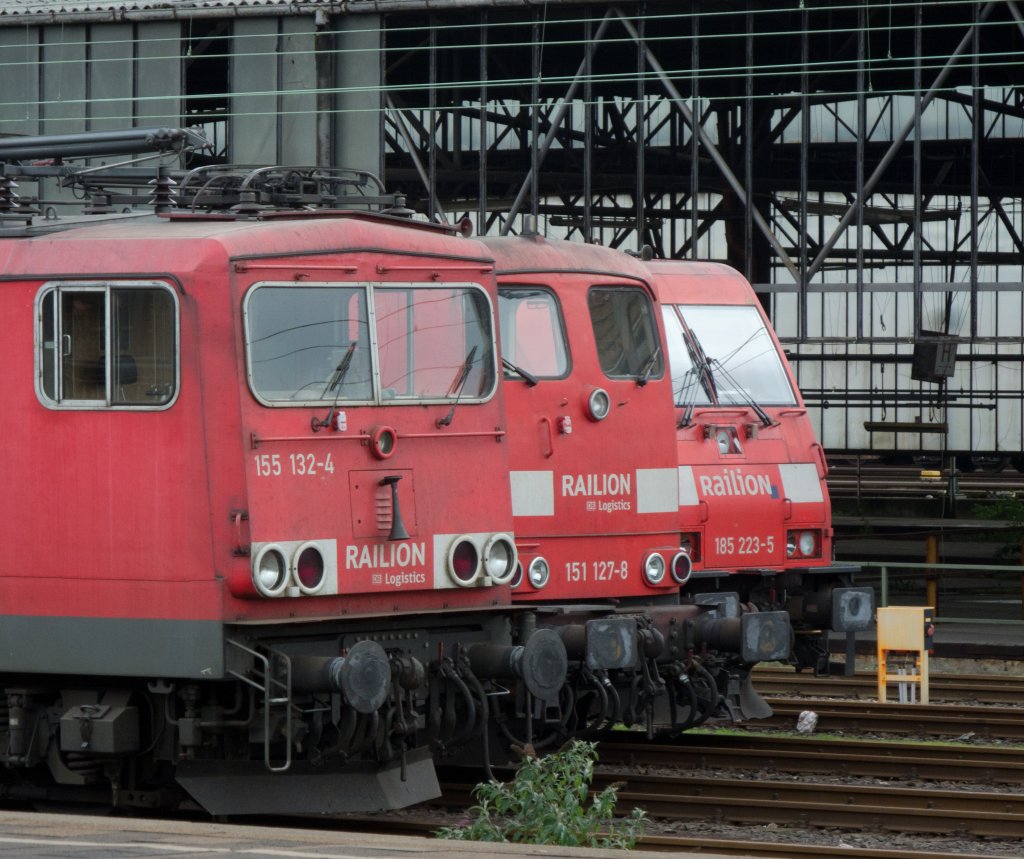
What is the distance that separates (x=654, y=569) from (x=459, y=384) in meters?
2.47

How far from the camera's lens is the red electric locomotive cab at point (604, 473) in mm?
11039

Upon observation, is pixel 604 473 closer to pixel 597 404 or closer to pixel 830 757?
pixel 597 404

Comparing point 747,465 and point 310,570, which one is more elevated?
point 747,465

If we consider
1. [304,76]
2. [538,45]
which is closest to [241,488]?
[538,45]

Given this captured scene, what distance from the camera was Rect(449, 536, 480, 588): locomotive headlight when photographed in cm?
955

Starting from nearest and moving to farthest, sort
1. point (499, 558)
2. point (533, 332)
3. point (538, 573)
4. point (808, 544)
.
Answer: point (499, 558)
point (538, 573)
point (533, 332)
point (808, 544)

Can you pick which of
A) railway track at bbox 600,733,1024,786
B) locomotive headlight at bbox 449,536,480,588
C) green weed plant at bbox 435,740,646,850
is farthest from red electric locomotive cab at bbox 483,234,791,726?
green weed plant at bbox 435,740,646,850

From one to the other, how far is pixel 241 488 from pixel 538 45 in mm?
15530

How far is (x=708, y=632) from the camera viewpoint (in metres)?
11.5

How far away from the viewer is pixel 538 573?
11.0 m

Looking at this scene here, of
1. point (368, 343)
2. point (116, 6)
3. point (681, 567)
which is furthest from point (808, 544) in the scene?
point (116, 6)

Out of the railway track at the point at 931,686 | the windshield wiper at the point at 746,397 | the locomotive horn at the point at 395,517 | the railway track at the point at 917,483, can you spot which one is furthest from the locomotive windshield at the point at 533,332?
the railway track at the point at 917,483

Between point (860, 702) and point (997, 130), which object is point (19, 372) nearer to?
point (860, 702)

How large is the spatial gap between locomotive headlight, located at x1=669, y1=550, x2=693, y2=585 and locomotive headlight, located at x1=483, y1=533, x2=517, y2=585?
2.12 m
